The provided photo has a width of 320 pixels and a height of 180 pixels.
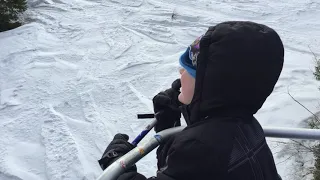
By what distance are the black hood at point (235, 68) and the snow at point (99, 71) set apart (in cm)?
307

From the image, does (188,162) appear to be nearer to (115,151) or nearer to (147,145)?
(147,145)

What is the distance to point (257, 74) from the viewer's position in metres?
1.41

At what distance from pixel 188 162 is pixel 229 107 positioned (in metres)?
0.28

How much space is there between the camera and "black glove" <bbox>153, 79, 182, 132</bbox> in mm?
1959

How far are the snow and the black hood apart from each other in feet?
10.1

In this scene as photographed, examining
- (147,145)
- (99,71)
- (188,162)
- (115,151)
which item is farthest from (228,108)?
(99,71)

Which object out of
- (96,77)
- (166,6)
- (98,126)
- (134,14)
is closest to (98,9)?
(134,14)

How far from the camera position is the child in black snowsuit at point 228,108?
1.33 metres

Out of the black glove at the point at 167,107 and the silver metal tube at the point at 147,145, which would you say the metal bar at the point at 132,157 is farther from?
the black glove at the point at 167,107

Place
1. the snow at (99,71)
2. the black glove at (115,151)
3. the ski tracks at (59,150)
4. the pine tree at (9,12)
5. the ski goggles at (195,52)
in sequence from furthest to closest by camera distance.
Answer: the pine tree at (9,12) < the snow at (99,71) < the ski tracks at (59,150) < the black glove at (115,151) < the ski goggles at (195,52)

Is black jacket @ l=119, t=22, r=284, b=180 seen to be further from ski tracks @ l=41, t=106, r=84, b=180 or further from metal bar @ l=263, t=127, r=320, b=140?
Result: ski tracks @ l=41, t=106, r=84, b=180

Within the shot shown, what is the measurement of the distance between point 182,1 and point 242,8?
171 centimetres

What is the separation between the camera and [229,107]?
56.6 inches

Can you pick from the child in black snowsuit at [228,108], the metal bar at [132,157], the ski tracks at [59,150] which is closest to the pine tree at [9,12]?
the ski tracks at [59,150]
